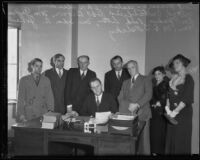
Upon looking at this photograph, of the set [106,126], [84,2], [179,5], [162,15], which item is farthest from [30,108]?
[179,5]

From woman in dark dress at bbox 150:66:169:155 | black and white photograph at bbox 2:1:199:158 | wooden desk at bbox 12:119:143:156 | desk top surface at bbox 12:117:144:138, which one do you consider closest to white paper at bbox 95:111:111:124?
black and white photograph at bbox 2:1:199:158

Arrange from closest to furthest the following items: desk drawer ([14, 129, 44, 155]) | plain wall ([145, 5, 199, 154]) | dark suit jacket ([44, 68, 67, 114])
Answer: desk drawer ([14, 129, 44, 155]) → plain wall ([145, 5, 199, 154]) → dark suit jacket ([44, 68, 67, 114])

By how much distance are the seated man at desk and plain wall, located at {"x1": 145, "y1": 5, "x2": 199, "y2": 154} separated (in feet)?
1.51

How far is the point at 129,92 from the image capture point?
2527mm

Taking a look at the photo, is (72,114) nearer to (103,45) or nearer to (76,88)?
(76,88)

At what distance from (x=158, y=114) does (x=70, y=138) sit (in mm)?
875

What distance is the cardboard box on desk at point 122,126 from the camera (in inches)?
85.4

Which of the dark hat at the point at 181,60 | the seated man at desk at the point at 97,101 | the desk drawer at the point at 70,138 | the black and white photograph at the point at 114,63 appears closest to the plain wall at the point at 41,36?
the black and white photograph at the point at 114,63

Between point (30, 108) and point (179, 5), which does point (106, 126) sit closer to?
point (30, 108)

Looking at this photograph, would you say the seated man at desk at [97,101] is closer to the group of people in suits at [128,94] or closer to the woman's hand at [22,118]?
the group of people in suits at [128,94]

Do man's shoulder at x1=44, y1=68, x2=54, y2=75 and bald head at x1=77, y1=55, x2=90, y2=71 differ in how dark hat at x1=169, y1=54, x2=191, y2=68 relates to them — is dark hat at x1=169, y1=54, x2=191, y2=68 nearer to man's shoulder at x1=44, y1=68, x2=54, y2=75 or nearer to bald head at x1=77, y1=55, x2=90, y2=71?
bald head at x1=77, y1=55, x2=90, y2=71

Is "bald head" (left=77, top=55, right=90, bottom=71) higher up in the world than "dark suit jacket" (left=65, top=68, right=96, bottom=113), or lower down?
higher up

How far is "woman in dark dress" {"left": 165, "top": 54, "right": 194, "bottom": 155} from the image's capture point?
2.47 metres

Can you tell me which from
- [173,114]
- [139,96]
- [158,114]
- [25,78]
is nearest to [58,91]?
[25,78]
